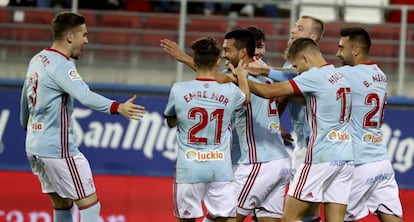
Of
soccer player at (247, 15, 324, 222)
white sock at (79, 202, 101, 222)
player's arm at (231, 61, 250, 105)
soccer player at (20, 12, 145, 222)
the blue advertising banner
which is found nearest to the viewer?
player's arm at (231, 61, 250, 105)

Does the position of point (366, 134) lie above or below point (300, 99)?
below

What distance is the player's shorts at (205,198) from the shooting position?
835 cm

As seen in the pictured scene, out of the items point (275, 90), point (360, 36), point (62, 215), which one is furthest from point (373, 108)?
point (62, 215)

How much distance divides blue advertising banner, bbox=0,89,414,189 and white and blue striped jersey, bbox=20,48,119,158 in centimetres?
455

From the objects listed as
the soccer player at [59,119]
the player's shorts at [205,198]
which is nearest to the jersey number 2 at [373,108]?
the player's shorts at [205,198]

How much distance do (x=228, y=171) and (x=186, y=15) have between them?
6.26 m

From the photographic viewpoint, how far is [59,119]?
868 centimetres

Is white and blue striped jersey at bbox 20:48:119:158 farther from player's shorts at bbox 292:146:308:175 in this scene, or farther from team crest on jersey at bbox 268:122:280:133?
player's shorts at bbox 292:146:308:175

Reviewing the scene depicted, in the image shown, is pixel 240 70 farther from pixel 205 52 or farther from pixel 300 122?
pixel 300 122

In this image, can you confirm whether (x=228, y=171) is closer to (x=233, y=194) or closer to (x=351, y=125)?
(x=233, y=194)

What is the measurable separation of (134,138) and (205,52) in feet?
17.3

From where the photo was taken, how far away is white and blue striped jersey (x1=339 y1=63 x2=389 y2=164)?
8.91 metres

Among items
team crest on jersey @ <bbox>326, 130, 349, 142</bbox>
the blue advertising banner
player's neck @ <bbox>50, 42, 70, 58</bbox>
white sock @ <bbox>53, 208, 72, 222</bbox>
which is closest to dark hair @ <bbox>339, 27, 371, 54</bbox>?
team crest on jersey @ <bbox>326, 130, 349, 142</bbox>

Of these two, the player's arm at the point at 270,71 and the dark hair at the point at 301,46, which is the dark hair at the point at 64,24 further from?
the dark hair at the point at 301,46
